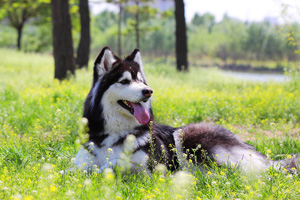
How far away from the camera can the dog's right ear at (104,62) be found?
366cm

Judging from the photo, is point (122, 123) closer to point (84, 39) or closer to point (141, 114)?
point (141, 114)

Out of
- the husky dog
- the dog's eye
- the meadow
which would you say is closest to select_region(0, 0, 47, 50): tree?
the meadow

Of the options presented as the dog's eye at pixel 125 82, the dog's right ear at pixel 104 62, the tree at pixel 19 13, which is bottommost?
the dog's eye at pixel 125 82

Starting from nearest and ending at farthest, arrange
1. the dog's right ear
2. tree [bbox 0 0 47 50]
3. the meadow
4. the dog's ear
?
the meadow, the dog's right ear, the dog's ear, tree [bbox 0 0 47 50]

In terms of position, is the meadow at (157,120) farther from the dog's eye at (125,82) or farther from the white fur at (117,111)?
the dog's eye at (125,82)

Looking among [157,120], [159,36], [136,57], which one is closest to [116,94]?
[136,57]

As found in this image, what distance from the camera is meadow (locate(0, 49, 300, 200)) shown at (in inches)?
116

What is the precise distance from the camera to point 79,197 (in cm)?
285

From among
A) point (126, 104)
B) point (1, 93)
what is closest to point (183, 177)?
point (126, 104)

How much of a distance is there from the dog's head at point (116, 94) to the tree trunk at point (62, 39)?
7.47 meters

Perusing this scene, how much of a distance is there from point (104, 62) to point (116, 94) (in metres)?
0.49

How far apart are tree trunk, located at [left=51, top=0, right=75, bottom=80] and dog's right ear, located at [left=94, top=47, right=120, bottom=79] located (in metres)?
7.47

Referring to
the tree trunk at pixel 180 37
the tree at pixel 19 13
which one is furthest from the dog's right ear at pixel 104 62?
the tree at pixel 19 13

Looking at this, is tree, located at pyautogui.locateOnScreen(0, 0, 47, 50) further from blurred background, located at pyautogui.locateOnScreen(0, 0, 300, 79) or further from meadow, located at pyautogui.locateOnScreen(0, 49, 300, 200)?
meadow, located at pyautogui.locateOnScreen(0, 49, 300, 200)
